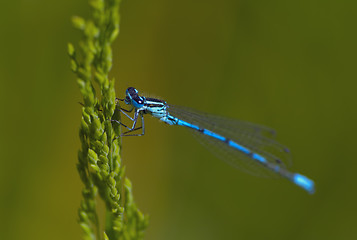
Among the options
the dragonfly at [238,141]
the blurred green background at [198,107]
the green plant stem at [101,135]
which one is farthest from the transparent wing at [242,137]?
the green plant stem at [101,135]

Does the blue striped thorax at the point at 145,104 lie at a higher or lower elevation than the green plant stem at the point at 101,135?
higher

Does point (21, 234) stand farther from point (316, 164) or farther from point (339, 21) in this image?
point (339, 21)

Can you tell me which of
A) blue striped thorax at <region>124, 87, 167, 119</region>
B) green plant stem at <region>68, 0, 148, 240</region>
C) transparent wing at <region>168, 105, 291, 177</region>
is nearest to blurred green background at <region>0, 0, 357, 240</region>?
transparent wing at <region>168, 105, 291, 177</region>

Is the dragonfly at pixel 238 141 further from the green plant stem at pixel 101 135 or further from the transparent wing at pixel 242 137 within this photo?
the green plant stem at pixel 101 135

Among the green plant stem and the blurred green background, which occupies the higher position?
the blurred green background

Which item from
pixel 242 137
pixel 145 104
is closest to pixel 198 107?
pixel 242 137

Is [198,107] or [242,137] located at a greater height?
[198,107]

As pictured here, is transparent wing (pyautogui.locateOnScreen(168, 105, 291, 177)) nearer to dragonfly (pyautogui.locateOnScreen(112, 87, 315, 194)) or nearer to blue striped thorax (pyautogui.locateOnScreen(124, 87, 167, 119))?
dragonfly (pyautogui.locateOnScreen(112, 87, 315, 194))

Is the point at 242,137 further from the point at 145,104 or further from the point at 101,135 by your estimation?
the point at 101,135
